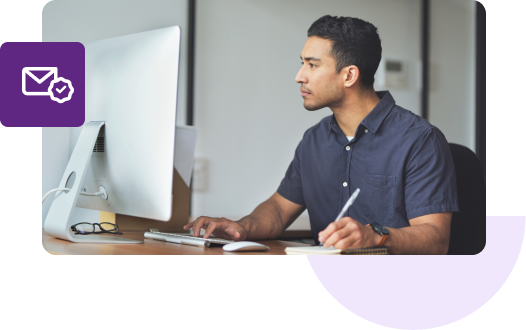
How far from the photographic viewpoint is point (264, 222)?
134cm

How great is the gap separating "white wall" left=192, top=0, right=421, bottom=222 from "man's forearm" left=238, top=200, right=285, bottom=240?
808 mm

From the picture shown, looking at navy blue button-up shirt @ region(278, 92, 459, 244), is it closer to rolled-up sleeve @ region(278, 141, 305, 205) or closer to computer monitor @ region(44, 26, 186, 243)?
rolled-up sleeve @ region(278, 141, 305, 205)

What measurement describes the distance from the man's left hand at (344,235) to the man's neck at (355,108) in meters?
0.55

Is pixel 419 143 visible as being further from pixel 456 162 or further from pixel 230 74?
pixel 230 74

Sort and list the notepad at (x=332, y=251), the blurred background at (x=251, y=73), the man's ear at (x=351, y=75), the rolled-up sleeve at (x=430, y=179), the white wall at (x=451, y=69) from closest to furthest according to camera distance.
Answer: the notepad at (x=332, y=251), the rolled-up sleeve at (x=430, y=179), the man's ear at (x=351, y=75), the blurred background at (x=251, y=73), the white wall at (x=451, y=69)

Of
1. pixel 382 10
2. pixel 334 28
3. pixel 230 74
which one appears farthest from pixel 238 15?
pixel 334 28

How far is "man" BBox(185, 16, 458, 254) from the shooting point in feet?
3.75

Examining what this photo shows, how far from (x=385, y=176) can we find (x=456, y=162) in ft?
0.73

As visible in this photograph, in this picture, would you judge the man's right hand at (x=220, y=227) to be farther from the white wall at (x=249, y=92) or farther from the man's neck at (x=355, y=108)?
the white wall at (x=249, y=92)

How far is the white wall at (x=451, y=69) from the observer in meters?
2.56


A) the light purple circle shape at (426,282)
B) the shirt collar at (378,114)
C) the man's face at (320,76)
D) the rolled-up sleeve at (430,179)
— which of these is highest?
the man's face at (320,76)

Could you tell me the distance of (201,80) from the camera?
7.35 feet

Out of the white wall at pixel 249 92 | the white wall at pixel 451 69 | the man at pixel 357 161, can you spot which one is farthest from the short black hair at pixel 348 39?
the white wall at pixel 451 69

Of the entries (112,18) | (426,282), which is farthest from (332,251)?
(112,18)
